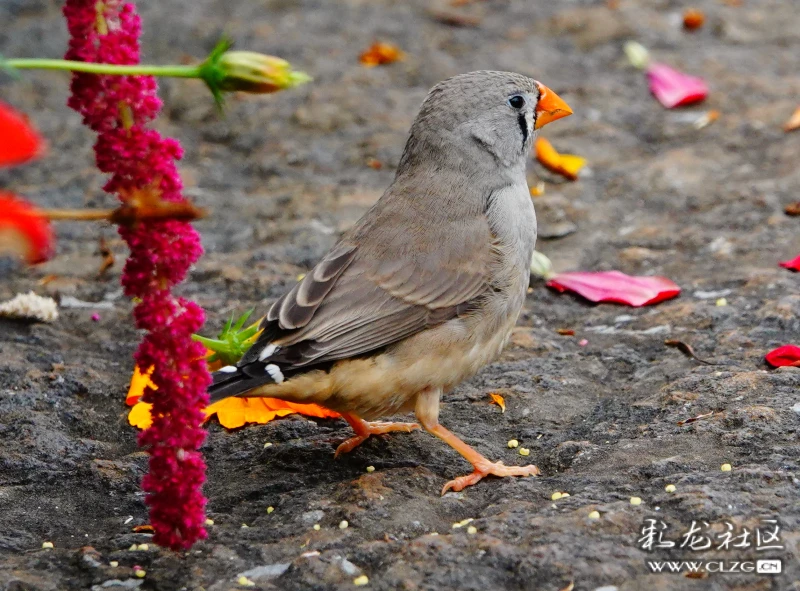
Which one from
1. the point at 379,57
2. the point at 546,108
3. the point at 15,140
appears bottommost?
the point at 379,57

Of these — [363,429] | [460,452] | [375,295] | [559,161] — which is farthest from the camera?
[559,161]

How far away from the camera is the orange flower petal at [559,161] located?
6.30 meters

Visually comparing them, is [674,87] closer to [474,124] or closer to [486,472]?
[474,124]

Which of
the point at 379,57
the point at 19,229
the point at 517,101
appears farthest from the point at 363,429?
the point at 379,57

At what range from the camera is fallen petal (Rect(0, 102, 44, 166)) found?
60.4 inches

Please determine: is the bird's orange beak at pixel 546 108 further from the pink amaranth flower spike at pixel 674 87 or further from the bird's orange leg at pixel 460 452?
the pink amaranth flower spike at pixel 674 87

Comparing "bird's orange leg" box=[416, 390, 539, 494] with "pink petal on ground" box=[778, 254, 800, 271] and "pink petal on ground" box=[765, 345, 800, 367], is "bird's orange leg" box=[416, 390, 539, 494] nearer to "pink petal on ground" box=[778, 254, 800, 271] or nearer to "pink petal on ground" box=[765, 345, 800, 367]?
"pink petal on ground" box=[765, 345, 800, 367]

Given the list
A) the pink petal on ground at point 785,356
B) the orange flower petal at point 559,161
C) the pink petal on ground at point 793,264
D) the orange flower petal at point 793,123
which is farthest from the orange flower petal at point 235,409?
the orange flower petal at point 793,123

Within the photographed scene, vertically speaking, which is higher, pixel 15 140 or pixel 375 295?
pixel 15 140

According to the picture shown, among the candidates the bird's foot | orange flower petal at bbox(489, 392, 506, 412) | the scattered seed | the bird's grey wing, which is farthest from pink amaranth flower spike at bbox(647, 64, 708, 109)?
the scattered seed

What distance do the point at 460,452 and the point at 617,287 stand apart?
5.70ft

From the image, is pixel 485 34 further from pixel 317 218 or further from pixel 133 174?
pixel 133 174

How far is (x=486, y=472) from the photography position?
139 inches

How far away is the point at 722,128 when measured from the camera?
668 centimetres
